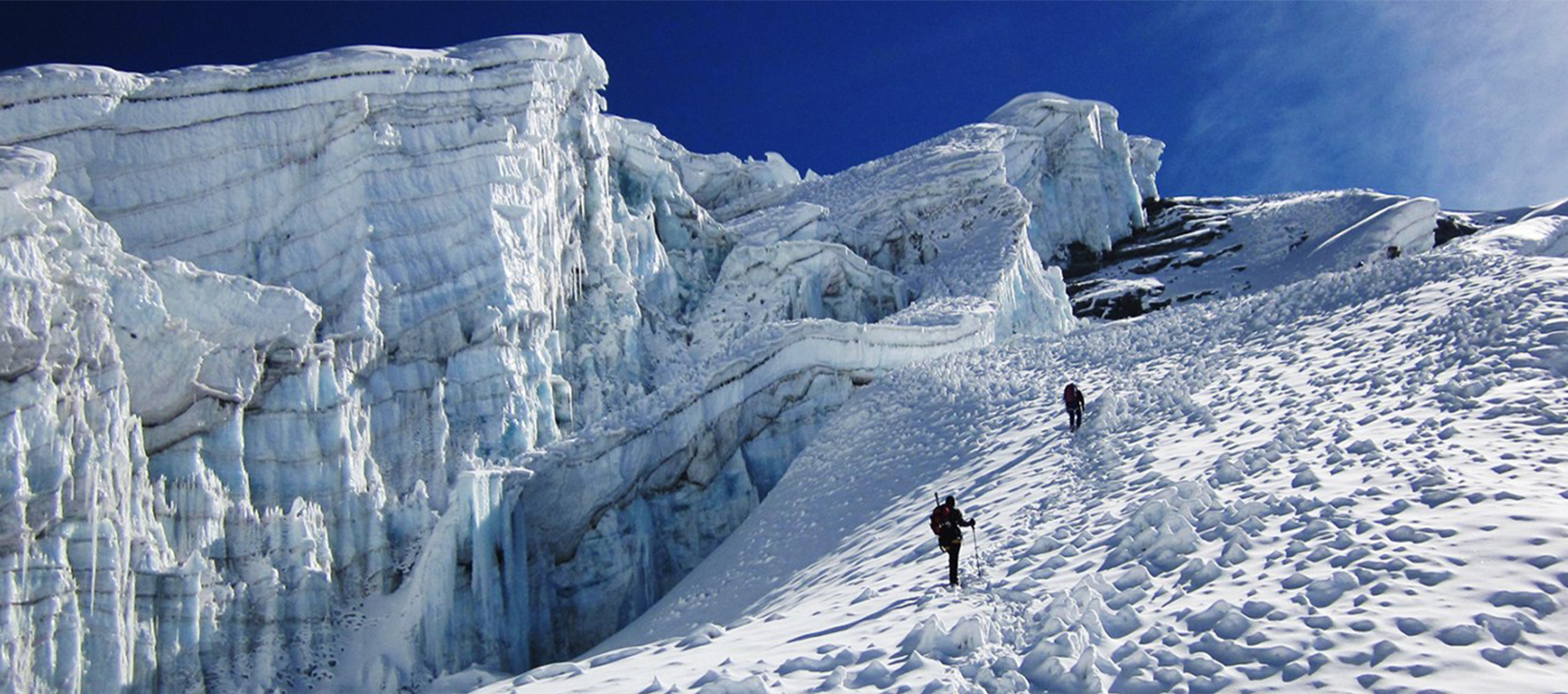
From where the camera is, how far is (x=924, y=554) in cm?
1451

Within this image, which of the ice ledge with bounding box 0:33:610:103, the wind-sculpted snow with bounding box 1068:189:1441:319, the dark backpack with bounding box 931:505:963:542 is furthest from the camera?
the wind-sculpted snow with bounding box 1068:189:1441:319

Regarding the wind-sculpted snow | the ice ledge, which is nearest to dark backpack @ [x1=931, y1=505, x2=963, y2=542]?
the ice ledge

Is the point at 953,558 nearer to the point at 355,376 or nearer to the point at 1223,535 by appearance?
the point at 1223,535

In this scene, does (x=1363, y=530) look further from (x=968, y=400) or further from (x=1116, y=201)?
(x=1116, y=201)

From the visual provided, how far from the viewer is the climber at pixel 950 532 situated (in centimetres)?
1201

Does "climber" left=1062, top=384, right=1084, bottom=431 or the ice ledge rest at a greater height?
the ice ledge

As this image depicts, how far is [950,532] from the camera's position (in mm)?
12156

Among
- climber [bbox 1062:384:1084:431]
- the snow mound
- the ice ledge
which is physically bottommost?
climber [bbox 1062:384:1084:431]

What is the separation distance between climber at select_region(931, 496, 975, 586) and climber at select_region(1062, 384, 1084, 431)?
6.49 m

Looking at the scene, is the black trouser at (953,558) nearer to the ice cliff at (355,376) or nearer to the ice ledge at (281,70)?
the ice cliff at (355,376)

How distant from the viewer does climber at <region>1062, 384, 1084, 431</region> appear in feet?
60.9

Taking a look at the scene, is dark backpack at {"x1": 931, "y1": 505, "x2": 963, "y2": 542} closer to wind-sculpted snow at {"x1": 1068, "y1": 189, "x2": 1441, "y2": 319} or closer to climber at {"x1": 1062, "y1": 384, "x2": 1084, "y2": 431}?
climber at {"x1": 1062, "y1": 384, "x2": 1084, "y2": 431}

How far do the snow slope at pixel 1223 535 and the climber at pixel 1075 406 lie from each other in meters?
0.22

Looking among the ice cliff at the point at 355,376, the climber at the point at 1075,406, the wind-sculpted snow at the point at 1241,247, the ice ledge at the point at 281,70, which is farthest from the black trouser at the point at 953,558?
the wind-sculpted snow at the point at 1241,247
